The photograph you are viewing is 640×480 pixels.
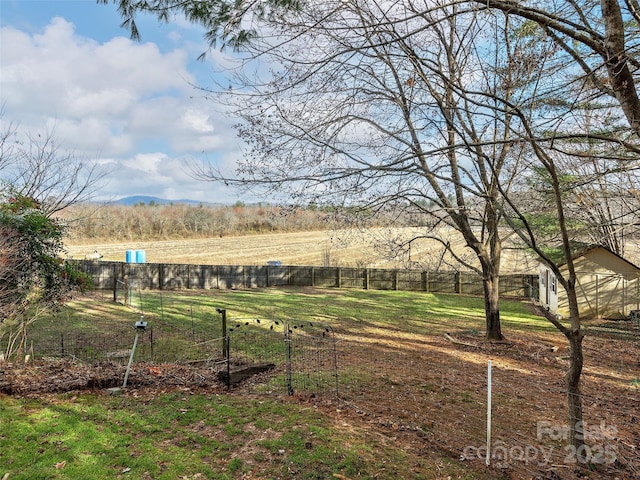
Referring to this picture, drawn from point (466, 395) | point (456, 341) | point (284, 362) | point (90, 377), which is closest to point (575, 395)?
point (466, 395)

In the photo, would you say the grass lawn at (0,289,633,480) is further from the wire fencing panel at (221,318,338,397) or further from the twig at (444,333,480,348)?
the twig at (444,333,480,348)

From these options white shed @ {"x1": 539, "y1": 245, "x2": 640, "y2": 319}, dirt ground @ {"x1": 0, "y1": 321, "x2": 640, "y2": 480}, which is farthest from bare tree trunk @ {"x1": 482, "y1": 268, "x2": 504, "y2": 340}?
white shed @ {"x1": 539, "y1": 245, "x2": 640, "y2": 319}

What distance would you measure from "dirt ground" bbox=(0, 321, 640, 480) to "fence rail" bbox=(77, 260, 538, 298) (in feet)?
41.0

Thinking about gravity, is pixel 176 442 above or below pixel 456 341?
above

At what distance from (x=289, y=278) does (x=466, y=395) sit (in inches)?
762

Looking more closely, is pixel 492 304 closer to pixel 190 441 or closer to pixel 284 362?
pixel 284 362

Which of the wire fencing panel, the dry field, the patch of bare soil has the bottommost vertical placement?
the wire fencing panel

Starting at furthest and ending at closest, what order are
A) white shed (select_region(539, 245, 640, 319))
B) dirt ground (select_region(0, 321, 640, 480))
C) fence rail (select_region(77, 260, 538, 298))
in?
fence rail (select_region(77, 260, 538, 298))
white shed (select_region(539, 245, 640, 319))
dirt ground (select_region(0, 321, 640, 480))

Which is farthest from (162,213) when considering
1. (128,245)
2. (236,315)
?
(236,315)

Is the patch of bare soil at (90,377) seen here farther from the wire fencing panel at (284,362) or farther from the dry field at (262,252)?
the dry field at (262,252)

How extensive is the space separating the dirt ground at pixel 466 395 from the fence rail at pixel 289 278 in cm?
1249

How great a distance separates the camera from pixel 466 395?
6.20 m

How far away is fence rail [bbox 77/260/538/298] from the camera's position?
67.6 feet

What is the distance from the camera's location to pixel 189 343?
922 cm
